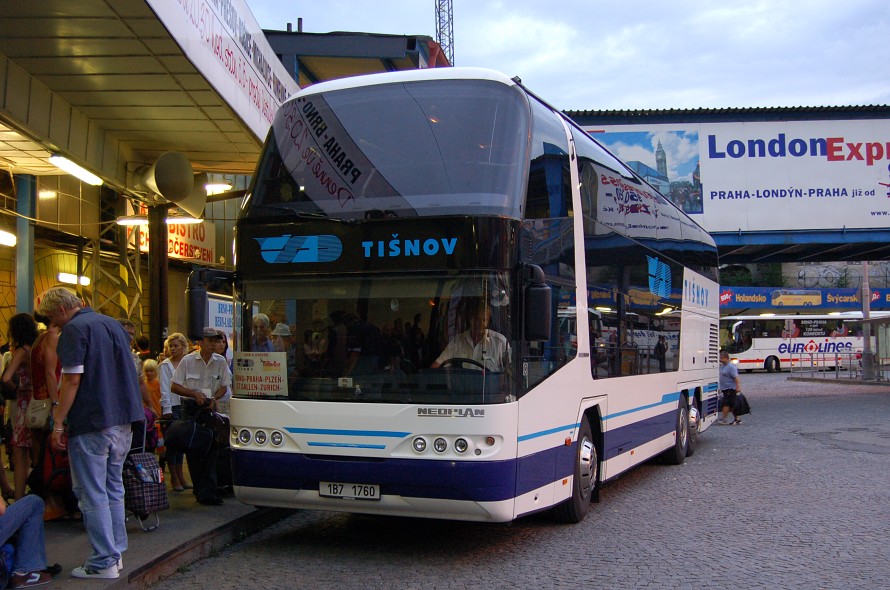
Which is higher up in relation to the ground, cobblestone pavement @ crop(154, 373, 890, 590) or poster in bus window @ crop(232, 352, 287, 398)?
poster in bus window @ crop(232, 352, 287, 398)

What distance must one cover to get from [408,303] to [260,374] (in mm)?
1390

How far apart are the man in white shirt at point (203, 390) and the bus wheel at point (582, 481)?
10.7 feet

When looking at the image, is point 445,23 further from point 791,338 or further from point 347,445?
point 347,445

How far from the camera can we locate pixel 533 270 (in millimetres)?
6996

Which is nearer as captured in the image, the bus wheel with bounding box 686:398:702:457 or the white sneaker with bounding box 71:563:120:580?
the white sneaker with bounding box 71:563:120:580

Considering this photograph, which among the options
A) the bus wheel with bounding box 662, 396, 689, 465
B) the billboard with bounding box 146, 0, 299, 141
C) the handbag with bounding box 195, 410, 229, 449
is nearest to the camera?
the handbag with bounding box 195, 410, 229, 449

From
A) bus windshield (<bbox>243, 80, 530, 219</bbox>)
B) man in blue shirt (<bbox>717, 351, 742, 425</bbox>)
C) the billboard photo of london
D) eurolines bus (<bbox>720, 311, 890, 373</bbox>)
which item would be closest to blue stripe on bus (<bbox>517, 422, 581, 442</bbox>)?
bus windshield (<bbox>243, 80, 530, 219</bbox>)

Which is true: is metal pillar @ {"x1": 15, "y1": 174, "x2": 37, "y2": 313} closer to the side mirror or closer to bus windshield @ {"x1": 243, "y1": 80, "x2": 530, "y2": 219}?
bus windshield @ {"x1": 243, "y1": 80, "x2": 530, "y2": 219}

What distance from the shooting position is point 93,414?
5.82 m

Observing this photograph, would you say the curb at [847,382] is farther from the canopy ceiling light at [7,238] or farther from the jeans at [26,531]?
the jeans at [26,531]

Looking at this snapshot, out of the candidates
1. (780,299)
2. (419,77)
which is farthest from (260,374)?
→ (780,299)

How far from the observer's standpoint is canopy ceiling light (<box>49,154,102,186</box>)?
447 inches

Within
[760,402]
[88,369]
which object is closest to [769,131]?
[760,402]

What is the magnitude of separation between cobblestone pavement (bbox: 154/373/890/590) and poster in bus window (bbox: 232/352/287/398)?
132 cm
